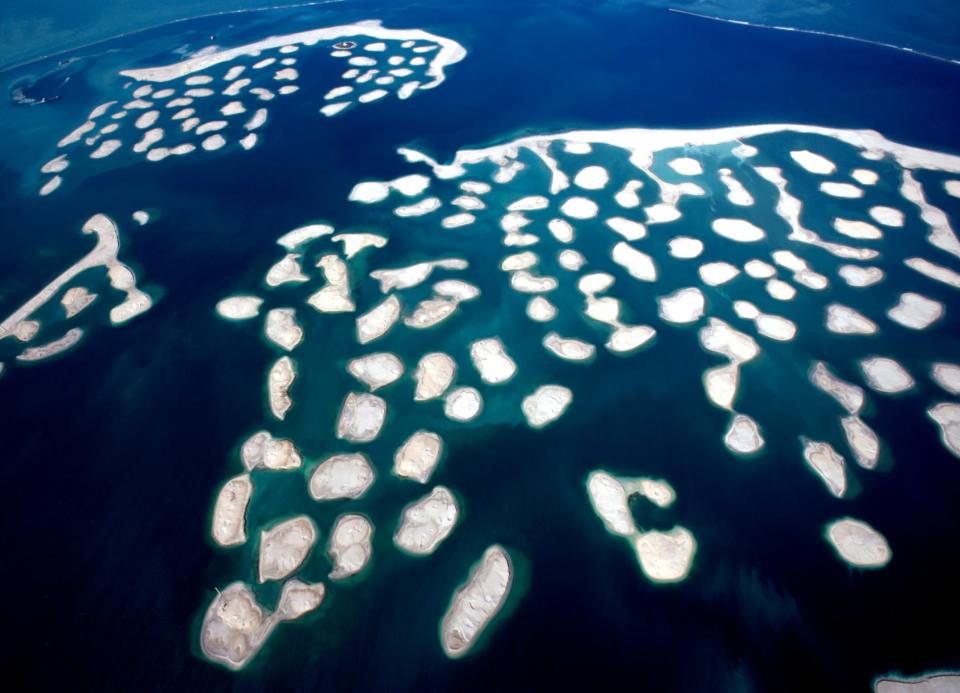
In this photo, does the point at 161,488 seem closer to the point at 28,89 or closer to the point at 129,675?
the point at 129,675

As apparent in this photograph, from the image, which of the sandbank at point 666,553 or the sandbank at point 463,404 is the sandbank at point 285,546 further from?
the sandbank at point 666,553

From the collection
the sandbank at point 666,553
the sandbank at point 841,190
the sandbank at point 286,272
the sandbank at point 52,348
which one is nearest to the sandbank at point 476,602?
the sandbank at point 666,553

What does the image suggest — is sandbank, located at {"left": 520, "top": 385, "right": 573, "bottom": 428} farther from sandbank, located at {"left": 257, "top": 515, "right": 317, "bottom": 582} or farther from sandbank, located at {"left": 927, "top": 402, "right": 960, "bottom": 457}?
sandbank, located at {"left": 927, "top": 402, "right": 960, "bottom": 457}

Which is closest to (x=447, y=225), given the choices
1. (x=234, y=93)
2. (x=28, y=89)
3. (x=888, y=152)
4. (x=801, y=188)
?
(x=801, y=188)

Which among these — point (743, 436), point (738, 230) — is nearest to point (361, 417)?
point (743, 436)

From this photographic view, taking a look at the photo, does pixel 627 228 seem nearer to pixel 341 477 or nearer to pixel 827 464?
pixel 827 464

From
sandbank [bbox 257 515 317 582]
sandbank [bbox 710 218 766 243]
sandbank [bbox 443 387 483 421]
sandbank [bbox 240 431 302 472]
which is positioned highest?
sandbank [bbox 710 218 766 243]

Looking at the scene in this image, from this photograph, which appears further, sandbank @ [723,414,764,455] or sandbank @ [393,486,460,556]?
sandbank @ [723,414,764,455]

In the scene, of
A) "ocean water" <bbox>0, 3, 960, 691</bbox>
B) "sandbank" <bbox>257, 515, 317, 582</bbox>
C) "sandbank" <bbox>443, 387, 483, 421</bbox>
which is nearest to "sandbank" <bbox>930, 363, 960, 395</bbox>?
"ocean water" <bbox>0, 3, 960, 691</bbox>
